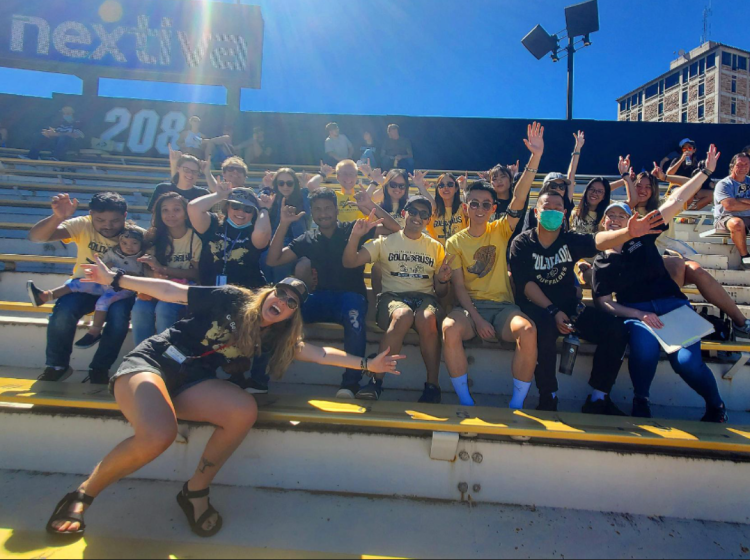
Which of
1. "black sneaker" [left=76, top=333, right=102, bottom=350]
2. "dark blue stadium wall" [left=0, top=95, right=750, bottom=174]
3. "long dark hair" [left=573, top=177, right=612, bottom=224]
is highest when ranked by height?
"dark blue stadium wall" [left=0, top=95, right=750, bottom=174]

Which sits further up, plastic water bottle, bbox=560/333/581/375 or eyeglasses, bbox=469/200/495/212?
eyeglasses, bbox=469/200/495/212

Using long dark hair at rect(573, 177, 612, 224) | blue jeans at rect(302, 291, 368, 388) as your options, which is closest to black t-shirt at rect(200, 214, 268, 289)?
blue jeans at rect(302, 291, 368, 388)

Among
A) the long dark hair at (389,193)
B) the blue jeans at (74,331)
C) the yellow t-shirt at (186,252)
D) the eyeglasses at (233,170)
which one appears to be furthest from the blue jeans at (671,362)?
the eyeglasses at (233,170)

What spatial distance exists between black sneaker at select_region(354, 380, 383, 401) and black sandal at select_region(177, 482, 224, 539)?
35.2 inches

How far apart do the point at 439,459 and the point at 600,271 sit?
159 centimetres

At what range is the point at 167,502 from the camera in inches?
76.8

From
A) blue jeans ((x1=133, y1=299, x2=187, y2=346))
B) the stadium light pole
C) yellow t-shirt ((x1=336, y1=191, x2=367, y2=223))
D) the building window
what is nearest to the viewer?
blue jeans ((x1=133, y1=299, x2=187, y2=346))

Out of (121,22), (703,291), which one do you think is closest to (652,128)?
(703,291)

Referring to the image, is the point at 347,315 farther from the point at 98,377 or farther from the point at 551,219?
the point at 98,377

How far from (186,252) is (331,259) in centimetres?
100

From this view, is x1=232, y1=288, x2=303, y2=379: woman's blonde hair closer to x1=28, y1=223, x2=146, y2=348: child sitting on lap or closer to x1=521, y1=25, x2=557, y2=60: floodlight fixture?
x1=28, y1=223, x2=146, y2=348: child sitting on lap

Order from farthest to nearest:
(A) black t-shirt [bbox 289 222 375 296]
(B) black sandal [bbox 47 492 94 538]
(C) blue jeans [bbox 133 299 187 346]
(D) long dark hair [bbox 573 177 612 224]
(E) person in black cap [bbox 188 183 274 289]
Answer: (D) long dark hair [bbox 573 177 612 224]
(A) black t-shirt [bbox 289 222 375 296]
(E) person in black cap [bbox 188 183 274 289]
(C) blue jeans [bbox 133 299 187 346]
(B) black sandal [bbox 47 492 94 538]

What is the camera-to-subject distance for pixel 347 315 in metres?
2.57

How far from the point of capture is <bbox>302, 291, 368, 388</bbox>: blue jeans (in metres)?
2.50
